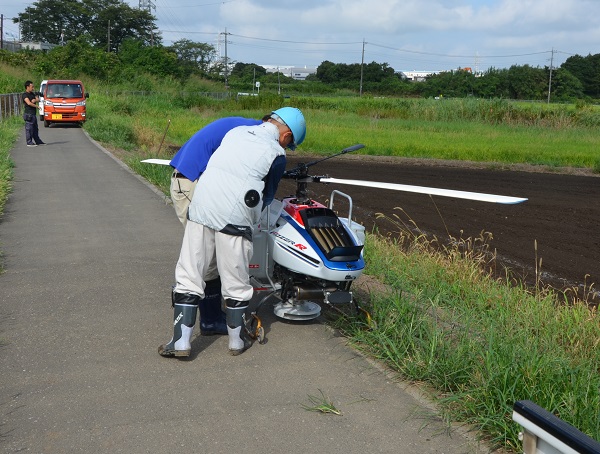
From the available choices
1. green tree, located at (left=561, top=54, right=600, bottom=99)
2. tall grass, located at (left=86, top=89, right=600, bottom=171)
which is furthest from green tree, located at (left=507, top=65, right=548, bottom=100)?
tall grass, located at (left=86, top=89, right=600, bottom=171)

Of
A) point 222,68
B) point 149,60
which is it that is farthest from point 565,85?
point 149,60

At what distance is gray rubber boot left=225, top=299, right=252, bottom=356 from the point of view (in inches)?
212

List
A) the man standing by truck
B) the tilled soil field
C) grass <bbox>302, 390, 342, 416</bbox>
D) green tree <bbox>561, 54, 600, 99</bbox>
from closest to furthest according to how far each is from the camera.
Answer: grass <bbox>302, 390, 342, 416</bbox> < the tilled soil field < the man standing by truck < green tree <bbox>561, 54, 600, 99</bbox>

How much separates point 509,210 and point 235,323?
1275cm

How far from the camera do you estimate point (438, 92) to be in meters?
83.1

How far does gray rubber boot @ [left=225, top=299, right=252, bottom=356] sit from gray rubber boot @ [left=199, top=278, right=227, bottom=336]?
40 cm

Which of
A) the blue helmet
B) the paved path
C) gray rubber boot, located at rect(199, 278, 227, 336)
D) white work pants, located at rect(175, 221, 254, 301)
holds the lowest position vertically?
the paved path

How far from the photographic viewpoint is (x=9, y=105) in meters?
34.0

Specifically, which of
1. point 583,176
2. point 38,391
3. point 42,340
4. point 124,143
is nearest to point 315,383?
point 38,391

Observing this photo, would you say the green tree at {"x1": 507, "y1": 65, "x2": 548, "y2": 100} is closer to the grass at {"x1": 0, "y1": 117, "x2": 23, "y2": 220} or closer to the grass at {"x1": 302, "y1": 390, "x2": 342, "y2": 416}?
the grass at {"x1": 0, "y1": 117, "x2": 23, "y2": 220}

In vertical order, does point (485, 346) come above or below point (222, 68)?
below

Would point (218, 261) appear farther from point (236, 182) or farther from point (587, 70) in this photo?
point (587, 70)

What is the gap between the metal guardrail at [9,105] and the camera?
32.0 metres

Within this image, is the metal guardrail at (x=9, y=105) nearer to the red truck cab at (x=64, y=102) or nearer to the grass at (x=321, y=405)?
the red truck cab at (x=64, y=102)
